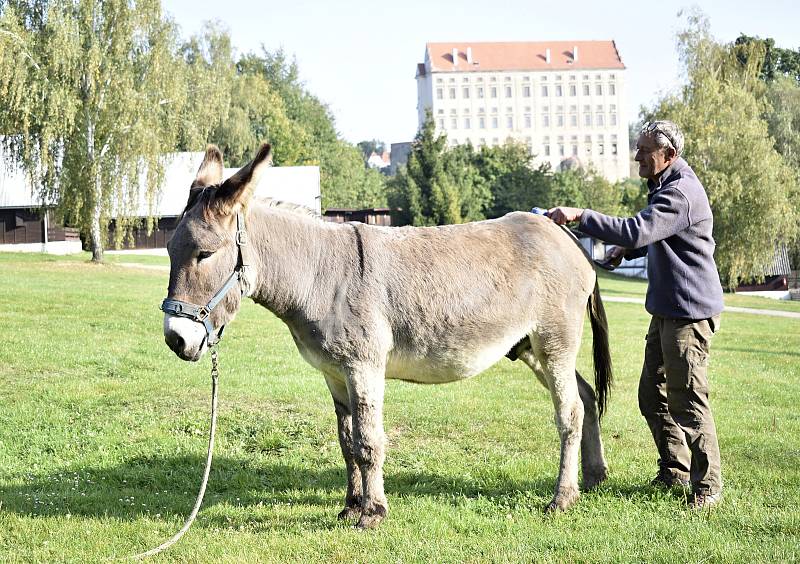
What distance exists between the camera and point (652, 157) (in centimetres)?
594

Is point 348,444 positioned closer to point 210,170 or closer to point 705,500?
point 210,170

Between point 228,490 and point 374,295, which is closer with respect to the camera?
point 374,295

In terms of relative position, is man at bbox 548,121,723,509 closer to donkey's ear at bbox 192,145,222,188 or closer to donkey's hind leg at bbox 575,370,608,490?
donkey's hind leg at bbox 575,370,608,490

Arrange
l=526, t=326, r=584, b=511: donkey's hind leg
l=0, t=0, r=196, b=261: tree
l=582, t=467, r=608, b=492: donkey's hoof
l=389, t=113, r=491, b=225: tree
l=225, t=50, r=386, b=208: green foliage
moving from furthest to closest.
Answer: l=225, t=50, r=386, b=208: green foliage, l=389, t=113, r=491, b=225: tree, l=0, t=0, r=196, b=261: tree, l=582, t=467, r=608, b=492: donkey's hoof, l=526, t=326, r=584, b=511: donkey's hind leg

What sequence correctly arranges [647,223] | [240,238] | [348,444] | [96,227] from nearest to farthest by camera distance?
[240,238], [647,223], [348,444], [96,227]

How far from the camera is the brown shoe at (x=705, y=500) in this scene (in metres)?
5.71

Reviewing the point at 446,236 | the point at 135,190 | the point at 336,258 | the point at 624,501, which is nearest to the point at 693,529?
the point at 624,501

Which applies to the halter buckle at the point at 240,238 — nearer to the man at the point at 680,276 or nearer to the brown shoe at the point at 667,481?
the man at the point at 680,276

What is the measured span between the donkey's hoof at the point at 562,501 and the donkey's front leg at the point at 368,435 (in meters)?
1.23

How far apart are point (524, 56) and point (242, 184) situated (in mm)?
161729

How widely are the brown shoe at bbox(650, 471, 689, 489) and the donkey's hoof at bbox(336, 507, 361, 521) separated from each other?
2.40 meters

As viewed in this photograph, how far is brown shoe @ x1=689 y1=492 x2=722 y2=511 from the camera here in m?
5.71

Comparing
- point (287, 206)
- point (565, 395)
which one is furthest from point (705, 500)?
point (287, 206)

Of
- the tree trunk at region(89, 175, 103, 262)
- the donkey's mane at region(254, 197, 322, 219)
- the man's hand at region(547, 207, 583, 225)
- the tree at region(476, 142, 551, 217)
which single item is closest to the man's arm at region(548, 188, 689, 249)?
the man's hand at region(547, 207, 583, 225)
